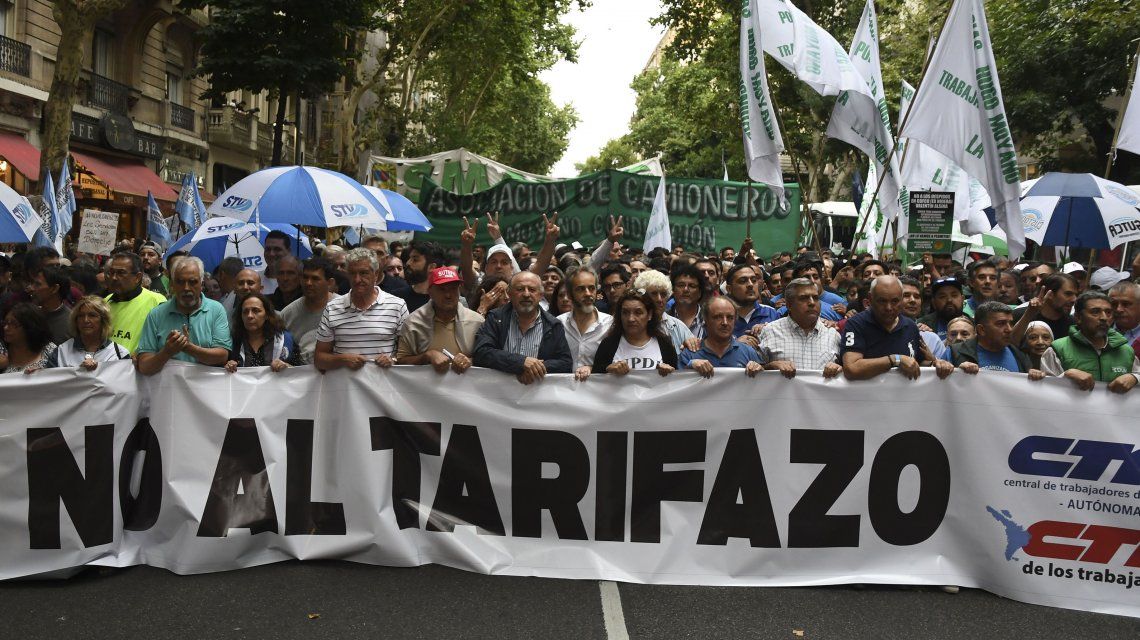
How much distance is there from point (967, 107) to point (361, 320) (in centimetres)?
545

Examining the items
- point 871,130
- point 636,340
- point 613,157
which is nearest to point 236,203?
point 636,340

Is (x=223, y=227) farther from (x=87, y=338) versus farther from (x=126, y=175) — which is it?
(x=126, y=175)

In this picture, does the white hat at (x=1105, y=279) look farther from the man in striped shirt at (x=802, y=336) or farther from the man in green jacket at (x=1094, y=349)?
the man in striped shirt at (x=802, y=336)

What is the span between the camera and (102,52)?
25.3 metres

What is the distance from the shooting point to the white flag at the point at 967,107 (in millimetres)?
8516

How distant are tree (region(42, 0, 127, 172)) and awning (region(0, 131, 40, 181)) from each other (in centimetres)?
524

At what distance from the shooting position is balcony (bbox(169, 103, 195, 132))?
2842 cm

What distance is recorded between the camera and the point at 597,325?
626 cm

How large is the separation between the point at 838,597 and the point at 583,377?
1.63 metres

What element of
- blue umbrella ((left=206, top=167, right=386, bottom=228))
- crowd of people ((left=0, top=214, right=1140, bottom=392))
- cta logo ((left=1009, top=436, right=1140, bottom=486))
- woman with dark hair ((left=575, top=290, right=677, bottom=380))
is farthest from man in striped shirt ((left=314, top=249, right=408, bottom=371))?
cta logo ((left=1009, top=436, right=1140, bottom=486))

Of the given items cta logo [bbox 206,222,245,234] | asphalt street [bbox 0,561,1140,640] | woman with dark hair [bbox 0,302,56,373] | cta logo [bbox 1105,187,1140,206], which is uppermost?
cta logo [bbox 1105,187,1140,206]

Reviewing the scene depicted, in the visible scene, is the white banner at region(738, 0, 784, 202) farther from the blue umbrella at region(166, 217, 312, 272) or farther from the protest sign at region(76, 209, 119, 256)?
the protest sign at region(76, 209, 119, 256)

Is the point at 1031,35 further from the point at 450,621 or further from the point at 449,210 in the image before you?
the point at 450,621

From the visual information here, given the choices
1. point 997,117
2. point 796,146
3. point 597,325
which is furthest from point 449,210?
point 796,146
